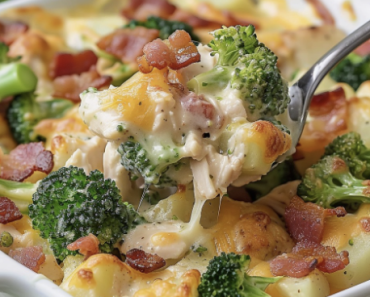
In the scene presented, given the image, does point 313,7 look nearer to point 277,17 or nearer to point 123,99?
point 277,17

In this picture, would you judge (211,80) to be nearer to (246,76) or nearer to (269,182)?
(246,76)

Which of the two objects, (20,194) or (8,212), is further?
(20,194)

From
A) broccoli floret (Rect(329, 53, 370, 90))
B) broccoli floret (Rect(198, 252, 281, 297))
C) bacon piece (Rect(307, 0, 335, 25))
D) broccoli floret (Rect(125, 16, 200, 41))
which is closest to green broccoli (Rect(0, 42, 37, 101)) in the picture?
broccoli floret (Rect(125, 16, 200, 41))

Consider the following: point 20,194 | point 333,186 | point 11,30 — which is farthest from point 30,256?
point 11,30

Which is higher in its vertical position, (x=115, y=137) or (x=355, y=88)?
(x=115, y=137)

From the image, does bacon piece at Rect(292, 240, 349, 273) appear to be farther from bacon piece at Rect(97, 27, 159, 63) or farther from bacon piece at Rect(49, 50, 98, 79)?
bacon piece at Rect(49, 50, 98, 79)

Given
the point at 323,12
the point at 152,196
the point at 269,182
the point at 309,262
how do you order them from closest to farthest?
the point at 309,262
the point at 152,196
the point at 269,182
the point at 323,12

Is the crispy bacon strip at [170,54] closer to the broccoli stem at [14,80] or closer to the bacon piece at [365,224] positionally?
the bacon piece at [365,224]

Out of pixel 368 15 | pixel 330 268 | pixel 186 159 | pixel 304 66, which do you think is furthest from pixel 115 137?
pixel 368 15
